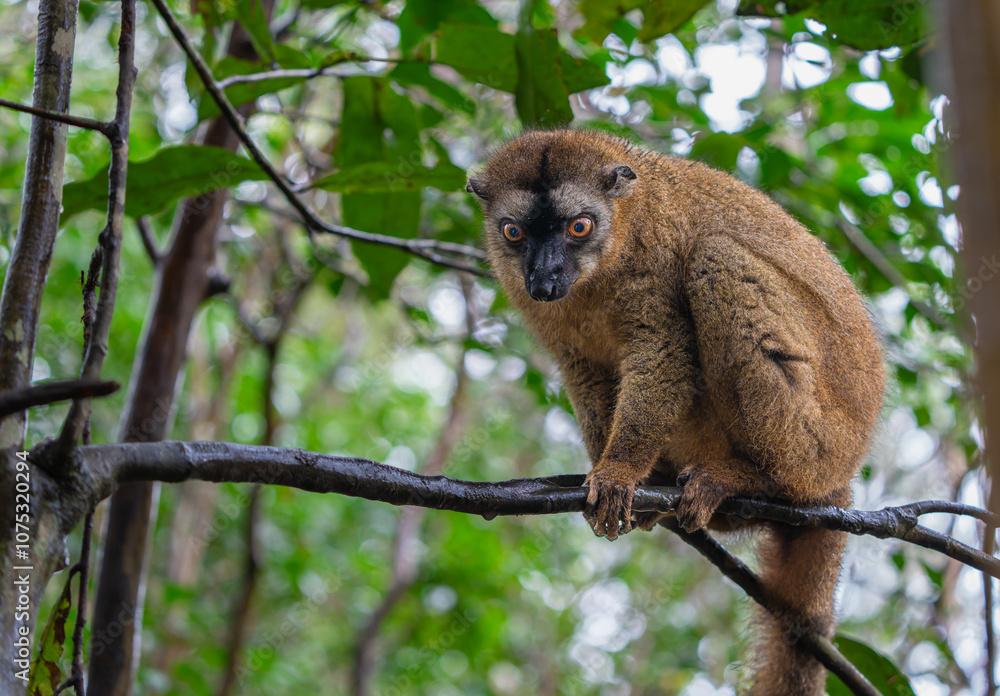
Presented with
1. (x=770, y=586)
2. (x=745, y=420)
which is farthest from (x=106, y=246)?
(x=770, y=586)

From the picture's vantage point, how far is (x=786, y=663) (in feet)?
13.1

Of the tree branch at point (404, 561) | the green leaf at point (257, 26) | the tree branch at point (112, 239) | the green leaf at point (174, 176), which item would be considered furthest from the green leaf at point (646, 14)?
the tree branch at point (404, 561)

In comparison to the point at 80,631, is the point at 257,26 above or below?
above

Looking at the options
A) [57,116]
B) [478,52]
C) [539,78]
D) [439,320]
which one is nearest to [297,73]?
[478,52]

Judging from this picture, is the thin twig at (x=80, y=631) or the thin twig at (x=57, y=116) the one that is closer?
the thin twig at (x=57, y=116)

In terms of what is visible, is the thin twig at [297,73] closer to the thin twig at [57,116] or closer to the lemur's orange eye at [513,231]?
the lemur's orange eye at [513,231]

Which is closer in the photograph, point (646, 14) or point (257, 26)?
point (257, 26)

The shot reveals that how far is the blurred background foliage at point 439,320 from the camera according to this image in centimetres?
429

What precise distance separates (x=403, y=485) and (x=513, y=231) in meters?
2.49

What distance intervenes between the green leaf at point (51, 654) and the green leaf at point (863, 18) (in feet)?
12.8

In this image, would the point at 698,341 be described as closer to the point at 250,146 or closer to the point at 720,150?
the point at 720,150

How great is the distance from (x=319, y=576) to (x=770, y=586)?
838 cm

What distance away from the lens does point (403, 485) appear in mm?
2305

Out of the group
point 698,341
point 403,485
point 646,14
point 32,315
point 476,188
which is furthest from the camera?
Result: point 476,188
